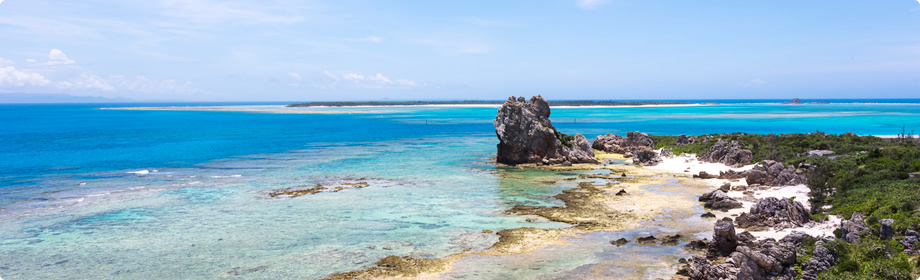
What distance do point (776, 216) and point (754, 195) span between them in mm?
6960

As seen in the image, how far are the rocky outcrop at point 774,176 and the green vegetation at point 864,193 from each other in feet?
2.92

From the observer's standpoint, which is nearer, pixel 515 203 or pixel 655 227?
pixel 655 227

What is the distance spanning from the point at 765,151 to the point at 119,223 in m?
38.7

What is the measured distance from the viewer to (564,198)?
27969 millimetres

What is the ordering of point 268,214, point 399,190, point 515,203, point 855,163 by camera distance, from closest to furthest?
point 268,214 < point 515,203 < point 855,163 < point 399,190

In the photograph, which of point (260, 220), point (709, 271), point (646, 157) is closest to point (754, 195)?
point (709, 271)

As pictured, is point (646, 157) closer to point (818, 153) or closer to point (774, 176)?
point (818, 153)

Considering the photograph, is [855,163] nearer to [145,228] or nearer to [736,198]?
[736,198]

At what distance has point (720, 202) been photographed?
2472 cm

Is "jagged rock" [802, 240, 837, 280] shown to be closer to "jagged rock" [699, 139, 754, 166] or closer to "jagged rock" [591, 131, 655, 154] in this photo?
"jagged rock" [699, 139, 754, 166]

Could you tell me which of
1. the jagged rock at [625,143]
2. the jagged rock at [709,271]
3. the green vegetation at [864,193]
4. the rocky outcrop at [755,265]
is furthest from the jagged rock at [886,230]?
the jagged rock at [625,143]

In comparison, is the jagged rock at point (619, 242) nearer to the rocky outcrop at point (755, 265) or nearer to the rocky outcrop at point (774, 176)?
the rocky outcrop at point (755, 265)

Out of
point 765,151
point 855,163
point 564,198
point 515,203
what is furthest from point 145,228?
point 765,151

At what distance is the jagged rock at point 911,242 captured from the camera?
14317mm
